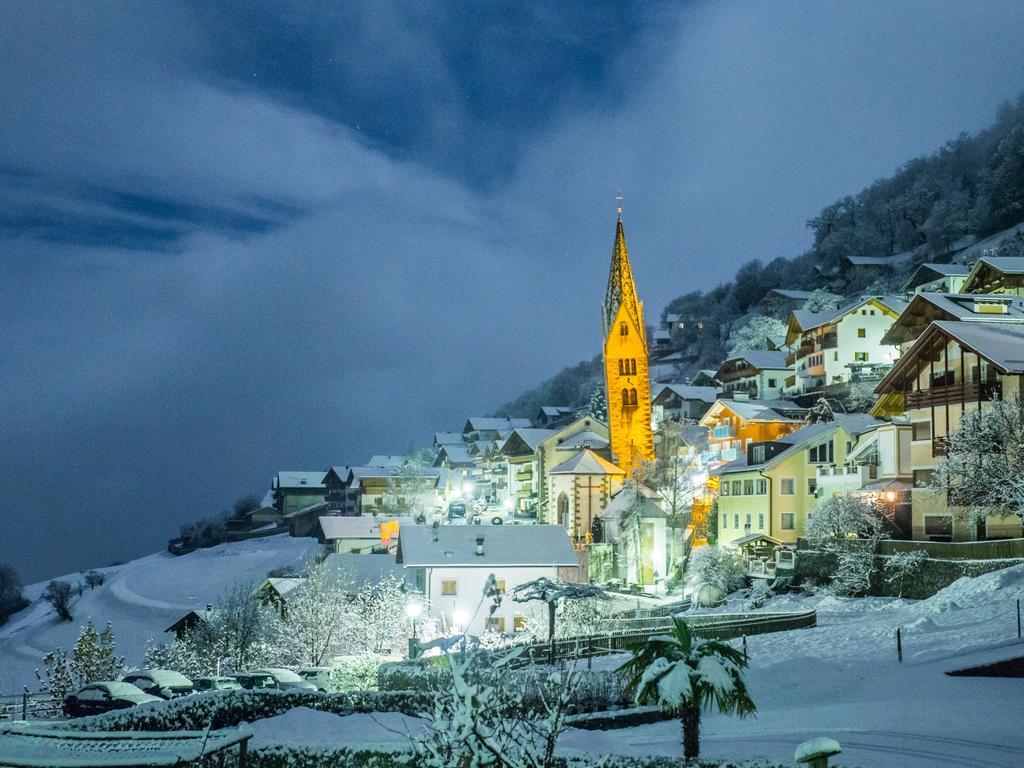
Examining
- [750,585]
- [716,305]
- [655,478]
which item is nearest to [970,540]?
[750,585]

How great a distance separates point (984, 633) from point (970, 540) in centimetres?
1263

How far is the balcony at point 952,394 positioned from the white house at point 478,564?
19.9 meters

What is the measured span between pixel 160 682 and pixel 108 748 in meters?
19.2

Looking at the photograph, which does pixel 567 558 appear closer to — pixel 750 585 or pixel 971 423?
pixel 750 585

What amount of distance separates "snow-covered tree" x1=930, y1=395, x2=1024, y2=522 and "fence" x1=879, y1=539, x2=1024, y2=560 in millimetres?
1123

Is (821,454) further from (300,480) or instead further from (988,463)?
(300,480)

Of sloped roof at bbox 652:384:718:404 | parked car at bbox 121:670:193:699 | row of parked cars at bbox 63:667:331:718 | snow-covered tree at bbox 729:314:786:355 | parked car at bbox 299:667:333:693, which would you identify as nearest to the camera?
row of parked cars at bbox 63:667:331:718

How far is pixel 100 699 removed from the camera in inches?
962

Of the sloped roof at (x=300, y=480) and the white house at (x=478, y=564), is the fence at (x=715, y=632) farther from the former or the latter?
the sloped roof at (x=300, y=480)

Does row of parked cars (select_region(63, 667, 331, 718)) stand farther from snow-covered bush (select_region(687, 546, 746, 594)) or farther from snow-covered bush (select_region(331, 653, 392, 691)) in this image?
snow-covered bush (select_region(687, 546, 746, 594))

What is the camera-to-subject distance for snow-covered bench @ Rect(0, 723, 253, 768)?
1172 cm

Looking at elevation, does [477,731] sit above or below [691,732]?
above

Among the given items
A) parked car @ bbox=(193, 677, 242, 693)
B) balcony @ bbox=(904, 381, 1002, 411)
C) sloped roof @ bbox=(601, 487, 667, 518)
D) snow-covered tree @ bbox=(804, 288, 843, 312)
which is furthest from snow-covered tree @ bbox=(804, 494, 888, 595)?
snow-covered tree @ bbox=(804, 288, 843, 312)

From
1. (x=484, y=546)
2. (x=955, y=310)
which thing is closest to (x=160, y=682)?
(x=484, y=546)
